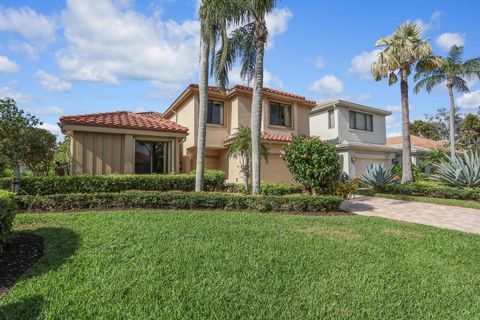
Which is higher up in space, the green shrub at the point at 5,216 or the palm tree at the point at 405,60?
the palm tree at the point at 405,60

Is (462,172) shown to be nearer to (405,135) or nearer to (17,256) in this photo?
(405,135)

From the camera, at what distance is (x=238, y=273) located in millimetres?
4277

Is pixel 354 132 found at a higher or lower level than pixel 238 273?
higher

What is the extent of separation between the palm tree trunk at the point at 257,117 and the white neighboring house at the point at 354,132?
1243cm

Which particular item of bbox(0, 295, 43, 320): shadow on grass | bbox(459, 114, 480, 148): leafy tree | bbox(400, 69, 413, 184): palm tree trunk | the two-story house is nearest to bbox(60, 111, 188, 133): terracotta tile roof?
the two-story house

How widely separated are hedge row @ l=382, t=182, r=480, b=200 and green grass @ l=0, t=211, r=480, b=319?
8.08 m

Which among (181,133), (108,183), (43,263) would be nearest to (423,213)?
(181,133)

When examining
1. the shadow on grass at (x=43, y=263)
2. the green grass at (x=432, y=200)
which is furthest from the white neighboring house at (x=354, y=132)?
the shadow on grass at (x=43, y=263)

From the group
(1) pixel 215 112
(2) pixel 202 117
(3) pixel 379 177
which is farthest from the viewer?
(1) pixel 215 112

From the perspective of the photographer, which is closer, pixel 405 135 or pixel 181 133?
pixel 181 133

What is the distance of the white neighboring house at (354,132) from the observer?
70.6ft

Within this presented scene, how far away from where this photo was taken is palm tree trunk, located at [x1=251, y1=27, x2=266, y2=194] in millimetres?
10594

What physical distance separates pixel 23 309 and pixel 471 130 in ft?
155

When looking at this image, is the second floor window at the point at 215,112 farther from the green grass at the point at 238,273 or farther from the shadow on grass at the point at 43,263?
the shadow on grass at the point at 43,263
